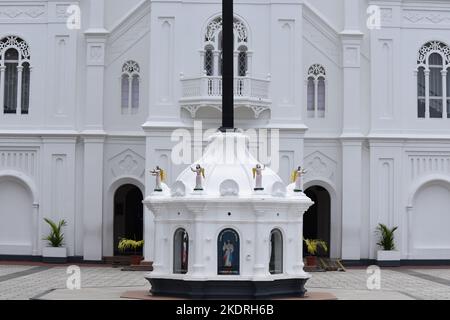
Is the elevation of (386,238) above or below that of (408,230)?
below

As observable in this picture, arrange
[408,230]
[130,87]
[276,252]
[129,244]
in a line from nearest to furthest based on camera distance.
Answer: [276,252] → [129,244] → [408,230] → [130,87]

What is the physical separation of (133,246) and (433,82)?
572 inches

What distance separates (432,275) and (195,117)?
10.8 m

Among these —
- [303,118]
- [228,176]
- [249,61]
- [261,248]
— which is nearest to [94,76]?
[249,61]

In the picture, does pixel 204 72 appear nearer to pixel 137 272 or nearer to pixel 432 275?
pixel 137 272

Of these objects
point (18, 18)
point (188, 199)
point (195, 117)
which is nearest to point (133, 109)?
point (195, 117)

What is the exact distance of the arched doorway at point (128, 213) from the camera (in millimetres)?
40250

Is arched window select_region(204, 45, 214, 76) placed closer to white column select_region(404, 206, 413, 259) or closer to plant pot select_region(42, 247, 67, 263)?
plant pot select_region(42, 247, 67, 263)

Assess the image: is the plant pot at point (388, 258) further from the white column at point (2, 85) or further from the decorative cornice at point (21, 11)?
the decorative cornice at point (21, 11)

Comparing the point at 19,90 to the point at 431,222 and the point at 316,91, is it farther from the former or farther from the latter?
the point at 431,222

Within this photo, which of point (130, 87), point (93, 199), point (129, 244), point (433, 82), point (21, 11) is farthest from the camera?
point (433, 82)

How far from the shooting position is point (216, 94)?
1371 inches

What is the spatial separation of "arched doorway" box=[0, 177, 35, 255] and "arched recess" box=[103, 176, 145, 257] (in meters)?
3.08

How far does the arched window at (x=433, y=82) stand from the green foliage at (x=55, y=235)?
15819 mm
